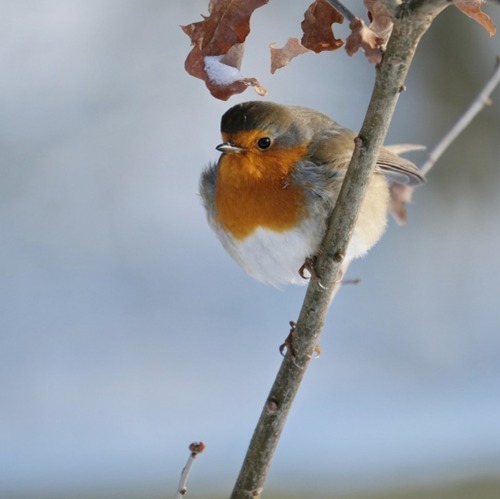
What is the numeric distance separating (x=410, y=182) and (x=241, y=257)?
0.70 meters

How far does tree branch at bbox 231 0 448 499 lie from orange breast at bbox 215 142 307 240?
540 mm

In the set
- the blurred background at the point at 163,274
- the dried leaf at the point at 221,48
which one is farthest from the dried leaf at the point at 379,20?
the blurred background at the point at 163,274

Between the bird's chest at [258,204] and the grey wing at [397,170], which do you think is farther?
the grey wing at [397,170]

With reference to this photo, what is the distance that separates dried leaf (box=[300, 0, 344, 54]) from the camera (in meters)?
1.74

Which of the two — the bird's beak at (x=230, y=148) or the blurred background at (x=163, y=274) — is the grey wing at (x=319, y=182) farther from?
the blurred background at (x=163, y=274)

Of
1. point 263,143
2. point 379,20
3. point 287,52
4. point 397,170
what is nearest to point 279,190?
point 263,143

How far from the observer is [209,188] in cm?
289

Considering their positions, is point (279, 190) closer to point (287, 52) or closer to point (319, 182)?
point (319, 182)

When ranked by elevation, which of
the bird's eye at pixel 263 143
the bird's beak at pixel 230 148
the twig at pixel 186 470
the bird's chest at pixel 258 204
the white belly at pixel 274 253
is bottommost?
the twig at pixel 186 470

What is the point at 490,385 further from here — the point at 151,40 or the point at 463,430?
the point at 151,40

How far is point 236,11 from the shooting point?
174 centimetres

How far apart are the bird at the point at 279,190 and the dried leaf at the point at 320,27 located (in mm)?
812

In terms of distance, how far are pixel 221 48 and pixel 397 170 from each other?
128cm

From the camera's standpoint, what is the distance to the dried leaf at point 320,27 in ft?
5.70
